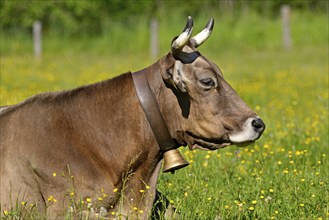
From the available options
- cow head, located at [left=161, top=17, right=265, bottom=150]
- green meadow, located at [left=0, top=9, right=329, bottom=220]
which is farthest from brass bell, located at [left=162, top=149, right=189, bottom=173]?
green meadow, located at [left=0, top=9, right=329, bottom=220]

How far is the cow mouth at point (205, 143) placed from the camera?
5.55 metres

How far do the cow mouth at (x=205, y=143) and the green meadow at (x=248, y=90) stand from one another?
1.44ft

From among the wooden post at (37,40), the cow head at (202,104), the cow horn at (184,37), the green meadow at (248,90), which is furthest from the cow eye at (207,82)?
the wooden post at (37,40)

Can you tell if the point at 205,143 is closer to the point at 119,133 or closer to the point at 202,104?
the point at 202,104

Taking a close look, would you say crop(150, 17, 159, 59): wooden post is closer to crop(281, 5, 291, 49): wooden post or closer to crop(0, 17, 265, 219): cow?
crop(281, 5, 291, 49): wooden post

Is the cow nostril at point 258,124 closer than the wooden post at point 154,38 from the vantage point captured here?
Yes

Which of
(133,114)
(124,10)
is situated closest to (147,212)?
(133,114)

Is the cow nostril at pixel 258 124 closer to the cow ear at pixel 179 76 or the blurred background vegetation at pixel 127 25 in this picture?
the cow ear at pixel 179 76

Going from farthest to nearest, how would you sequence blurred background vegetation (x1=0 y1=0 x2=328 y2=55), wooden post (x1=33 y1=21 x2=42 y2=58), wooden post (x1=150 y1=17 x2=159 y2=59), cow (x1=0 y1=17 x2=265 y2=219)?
1. blurred background vegetation (x1=0 y1=0 x2=328 y2=55)
2. wooden post (x1=150 y1=17 x2=159 y2=59)
3. wooden post (x1=33 y1=21 x2=42 y2=58)
4. cow (x1=0 y1=17 x2=265 y2=219)

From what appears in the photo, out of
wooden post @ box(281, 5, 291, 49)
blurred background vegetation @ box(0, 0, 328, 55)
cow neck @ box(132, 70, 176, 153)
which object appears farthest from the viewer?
wooden post @ box(281, 5, 291, 49)

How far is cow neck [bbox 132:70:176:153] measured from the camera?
5.54 meters

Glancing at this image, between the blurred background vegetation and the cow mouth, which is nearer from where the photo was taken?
the cow mouth

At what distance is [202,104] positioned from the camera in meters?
5.49

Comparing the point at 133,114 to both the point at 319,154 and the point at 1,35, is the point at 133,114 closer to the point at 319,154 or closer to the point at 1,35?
the point at 319,154
